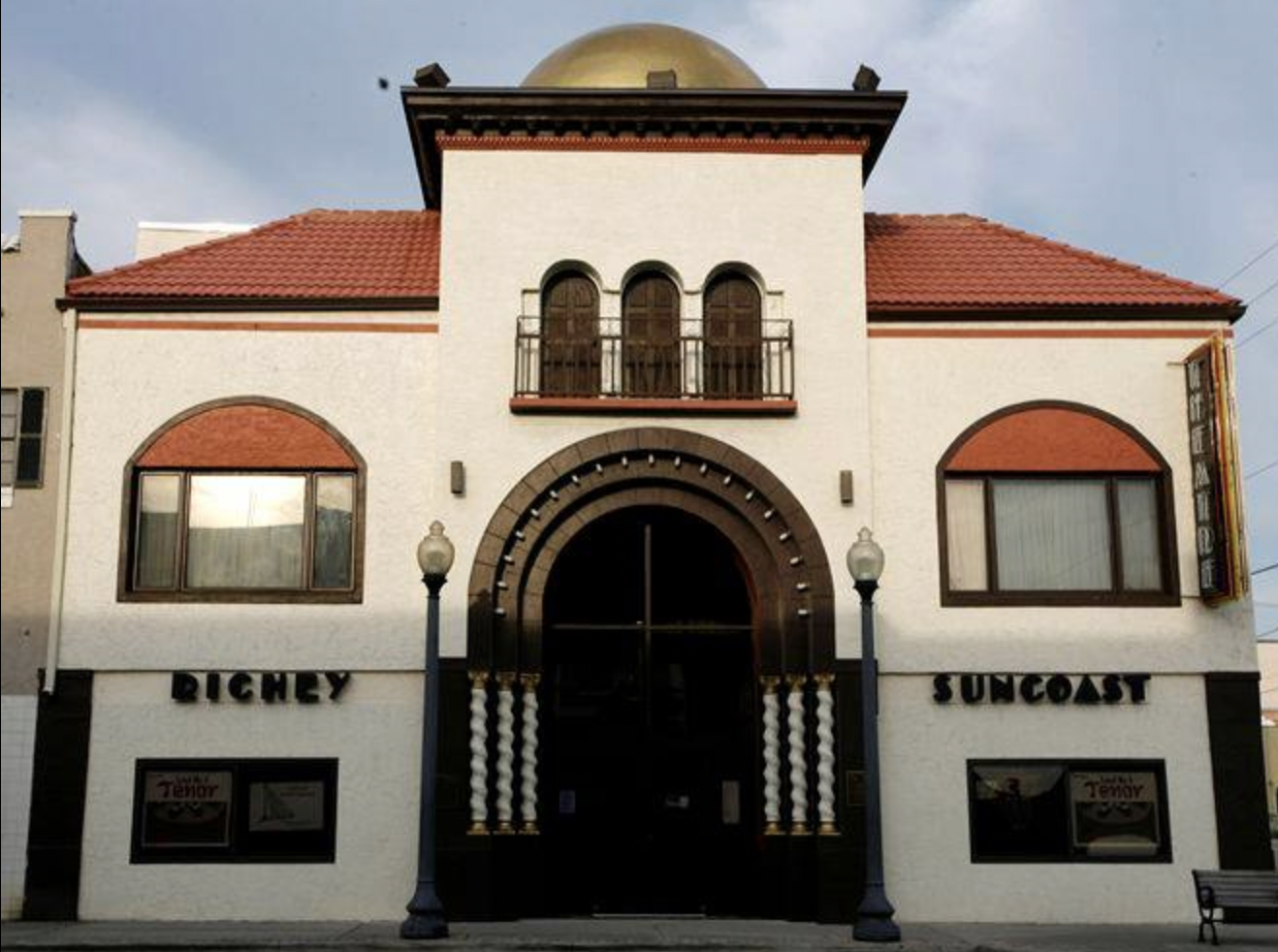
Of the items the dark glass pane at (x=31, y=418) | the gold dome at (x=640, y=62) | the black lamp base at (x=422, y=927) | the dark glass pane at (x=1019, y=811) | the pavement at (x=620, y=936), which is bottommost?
the pavement at (x=620, y=936)

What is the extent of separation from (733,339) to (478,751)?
21.2 feet

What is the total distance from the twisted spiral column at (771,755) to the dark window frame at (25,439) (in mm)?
9821

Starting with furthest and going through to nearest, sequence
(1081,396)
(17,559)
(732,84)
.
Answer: (732,84), (1081,396), (17,559)

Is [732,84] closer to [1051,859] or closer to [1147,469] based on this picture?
[1147,469]

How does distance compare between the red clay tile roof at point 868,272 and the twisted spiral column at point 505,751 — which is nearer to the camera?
the twisted spiral column at point 505,751

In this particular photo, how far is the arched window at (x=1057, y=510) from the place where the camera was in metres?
19.9

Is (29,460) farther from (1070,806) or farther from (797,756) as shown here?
(1070,806)

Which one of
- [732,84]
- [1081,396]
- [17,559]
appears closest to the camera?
[17,559]

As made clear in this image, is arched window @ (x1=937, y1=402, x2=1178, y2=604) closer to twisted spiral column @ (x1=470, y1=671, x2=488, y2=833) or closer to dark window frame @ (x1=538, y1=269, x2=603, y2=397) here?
dark window frame @ (x1=538, y1=269, x2=603, y2=397)

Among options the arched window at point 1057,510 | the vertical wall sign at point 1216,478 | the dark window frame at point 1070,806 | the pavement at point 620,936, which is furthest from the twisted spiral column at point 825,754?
the vertical wall sign at point 1216,478

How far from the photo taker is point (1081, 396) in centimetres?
2034

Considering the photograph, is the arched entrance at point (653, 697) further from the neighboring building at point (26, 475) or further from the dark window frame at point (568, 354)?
the neighboring building at point (26, 475)

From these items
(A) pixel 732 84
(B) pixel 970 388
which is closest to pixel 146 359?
(A) pixel 732 84

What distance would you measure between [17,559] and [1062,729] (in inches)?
538
